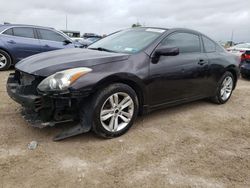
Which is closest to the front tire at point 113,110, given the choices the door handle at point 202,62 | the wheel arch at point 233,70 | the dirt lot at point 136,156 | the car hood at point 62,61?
the dirt lot at point 136,156

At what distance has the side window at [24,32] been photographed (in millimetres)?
8180

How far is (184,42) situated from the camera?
4363 mm

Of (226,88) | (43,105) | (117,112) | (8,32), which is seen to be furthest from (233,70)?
(8,32)

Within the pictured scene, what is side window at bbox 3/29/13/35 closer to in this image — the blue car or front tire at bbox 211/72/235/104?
the blue car

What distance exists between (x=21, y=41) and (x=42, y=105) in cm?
575

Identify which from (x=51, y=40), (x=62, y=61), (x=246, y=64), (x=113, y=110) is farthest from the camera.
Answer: (x=51, y=40)

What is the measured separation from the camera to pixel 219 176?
2.73 meters

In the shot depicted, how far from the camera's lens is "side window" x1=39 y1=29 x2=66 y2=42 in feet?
28.1

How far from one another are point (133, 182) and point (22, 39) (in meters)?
6.89

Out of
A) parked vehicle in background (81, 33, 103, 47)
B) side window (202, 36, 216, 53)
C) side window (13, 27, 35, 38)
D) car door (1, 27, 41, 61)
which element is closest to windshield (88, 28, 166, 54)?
parked vehicle in background (81, 33, 103, 47)

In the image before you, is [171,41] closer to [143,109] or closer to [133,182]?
[143,109]

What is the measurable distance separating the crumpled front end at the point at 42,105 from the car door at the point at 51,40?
17.6 ft

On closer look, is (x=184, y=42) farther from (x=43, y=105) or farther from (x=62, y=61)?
(x=43, y=105)

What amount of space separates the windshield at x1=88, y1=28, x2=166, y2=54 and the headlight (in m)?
0.97
